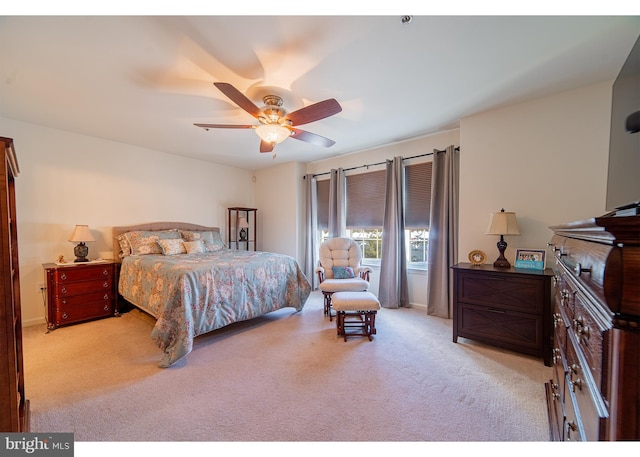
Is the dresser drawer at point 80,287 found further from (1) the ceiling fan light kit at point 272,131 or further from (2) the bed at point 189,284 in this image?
(1) the ceiling fan light kit at point 272,131

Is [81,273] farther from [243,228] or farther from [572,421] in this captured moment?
[572,421]

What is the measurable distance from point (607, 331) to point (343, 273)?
301cm

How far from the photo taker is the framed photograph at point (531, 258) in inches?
95.8

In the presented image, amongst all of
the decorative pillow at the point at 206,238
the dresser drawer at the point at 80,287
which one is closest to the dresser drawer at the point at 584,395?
the decorative pillow at the point at 206,238

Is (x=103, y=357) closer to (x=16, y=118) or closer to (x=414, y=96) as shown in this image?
(x=16, y=118)

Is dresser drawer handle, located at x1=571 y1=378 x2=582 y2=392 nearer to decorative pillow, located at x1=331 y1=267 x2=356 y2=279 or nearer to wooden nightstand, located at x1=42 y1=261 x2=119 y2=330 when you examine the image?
decorative pillow, located at x1=331 y1=267 x2=356 y2=279

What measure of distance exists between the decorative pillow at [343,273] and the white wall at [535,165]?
4.71 ft

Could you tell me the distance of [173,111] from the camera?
2828 millimetres

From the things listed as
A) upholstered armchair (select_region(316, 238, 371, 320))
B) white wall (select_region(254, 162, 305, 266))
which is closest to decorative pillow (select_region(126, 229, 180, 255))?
white wall (select_region(254, 162, 305, 266))

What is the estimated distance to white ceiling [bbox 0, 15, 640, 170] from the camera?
163 cm
